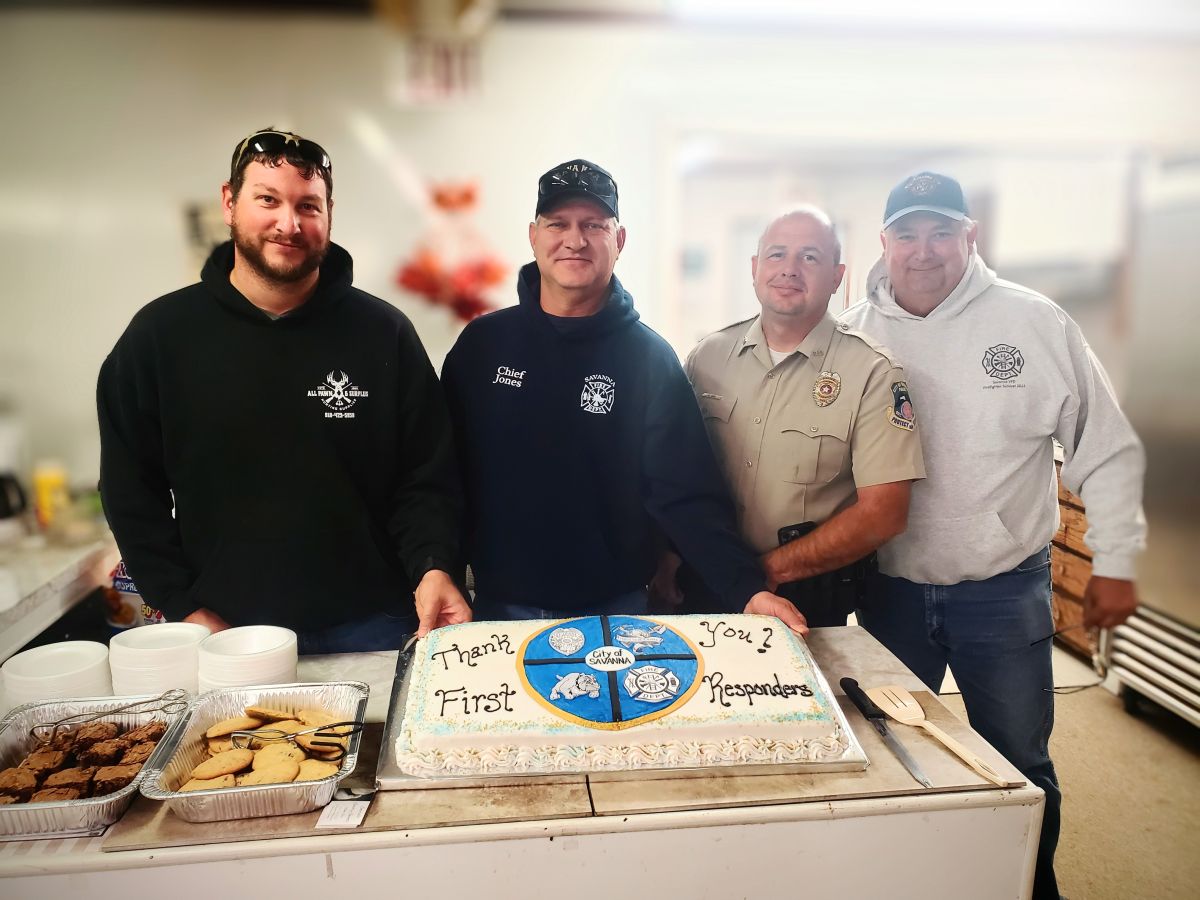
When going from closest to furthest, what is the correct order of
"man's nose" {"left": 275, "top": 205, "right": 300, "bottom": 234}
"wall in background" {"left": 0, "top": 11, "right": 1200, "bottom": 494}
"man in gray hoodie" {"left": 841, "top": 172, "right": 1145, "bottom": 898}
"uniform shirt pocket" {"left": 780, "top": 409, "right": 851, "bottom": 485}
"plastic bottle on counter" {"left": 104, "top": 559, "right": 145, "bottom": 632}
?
"wall in background" {"left": 0, "top": 11, "right": 1200, "bottom": 494} → "man's nose" {"left": 275, "top": 205, "right": 300, "bottom": 234} → "man in gray hoodie" {"left": 841, "top": 172, "right": 1145, "bottom": 898} → "uniform shirt pocket" {"left": 780, "top": 409, "right": 851, "bottom": 485} → "plastic bottle on counter" {"left": 104, "top": 559, "right": 145, "bottom": 632}

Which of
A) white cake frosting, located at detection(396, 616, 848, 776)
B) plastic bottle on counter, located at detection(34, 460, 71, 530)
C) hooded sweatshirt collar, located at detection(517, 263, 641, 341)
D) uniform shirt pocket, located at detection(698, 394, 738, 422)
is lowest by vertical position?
white cake frosting, located at detection(396, 616, 848, 776)

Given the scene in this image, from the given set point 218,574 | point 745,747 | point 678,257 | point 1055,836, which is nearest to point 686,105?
point 678,257

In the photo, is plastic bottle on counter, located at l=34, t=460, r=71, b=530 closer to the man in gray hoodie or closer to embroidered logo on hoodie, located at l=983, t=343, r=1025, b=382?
the man in gray hoodie

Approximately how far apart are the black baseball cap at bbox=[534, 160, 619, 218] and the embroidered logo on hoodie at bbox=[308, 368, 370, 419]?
16.0 inches

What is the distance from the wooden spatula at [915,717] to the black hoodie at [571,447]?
356mm

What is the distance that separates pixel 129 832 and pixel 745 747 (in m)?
0.63

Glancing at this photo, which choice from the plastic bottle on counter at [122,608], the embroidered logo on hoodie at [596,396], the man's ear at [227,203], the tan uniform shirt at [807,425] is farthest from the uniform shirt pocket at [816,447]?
the plastic bottle on counter at [122,608]

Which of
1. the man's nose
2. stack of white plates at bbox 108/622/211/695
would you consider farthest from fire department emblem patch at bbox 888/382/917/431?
stack of white plates at bbox 108/622/211/695

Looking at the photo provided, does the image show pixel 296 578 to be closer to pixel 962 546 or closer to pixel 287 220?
pixel 287 220

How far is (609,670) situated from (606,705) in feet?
0.19

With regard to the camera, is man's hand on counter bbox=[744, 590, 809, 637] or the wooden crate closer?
man's hand on counter bbox=[744, 590, 809, 637]

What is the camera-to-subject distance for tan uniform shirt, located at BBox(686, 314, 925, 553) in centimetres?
132

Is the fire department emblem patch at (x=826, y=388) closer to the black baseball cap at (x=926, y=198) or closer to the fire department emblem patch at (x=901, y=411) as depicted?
the fire department emblem patch at (x=901, y=411)

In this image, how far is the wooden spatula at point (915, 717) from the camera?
83 cm
